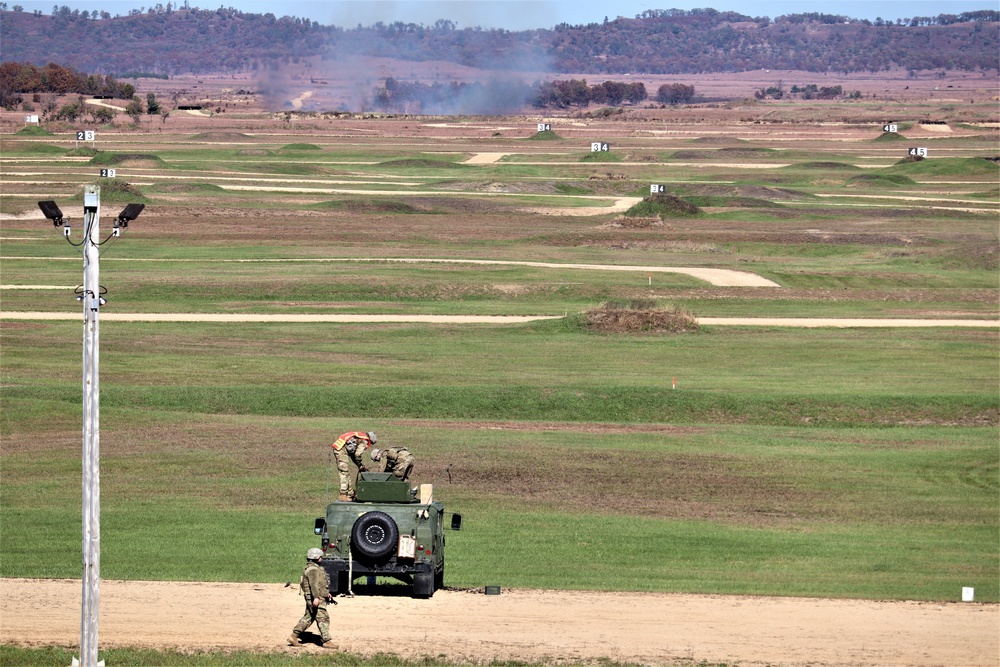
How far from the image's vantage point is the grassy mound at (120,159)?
400ft

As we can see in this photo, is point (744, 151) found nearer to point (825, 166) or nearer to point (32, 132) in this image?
point (825, 166)

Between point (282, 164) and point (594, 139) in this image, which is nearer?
point (282, 164)

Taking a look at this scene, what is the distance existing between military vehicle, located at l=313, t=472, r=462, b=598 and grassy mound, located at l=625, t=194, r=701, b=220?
229ft

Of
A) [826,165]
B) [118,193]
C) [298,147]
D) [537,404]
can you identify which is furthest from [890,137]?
[537,404]

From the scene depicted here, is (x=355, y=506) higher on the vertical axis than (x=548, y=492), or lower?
higher

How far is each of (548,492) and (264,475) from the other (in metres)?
6.29

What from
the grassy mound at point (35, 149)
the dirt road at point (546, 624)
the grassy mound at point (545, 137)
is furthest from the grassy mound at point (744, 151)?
the dirt road at point (546, 624)

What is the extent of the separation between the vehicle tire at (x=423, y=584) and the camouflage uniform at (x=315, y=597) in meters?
1.86

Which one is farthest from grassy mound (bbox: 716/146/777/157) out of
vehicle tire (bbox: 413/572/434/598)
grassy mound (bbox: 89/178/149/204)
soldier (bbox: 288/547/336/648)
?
soldier (bbox: 288/547/336/648)

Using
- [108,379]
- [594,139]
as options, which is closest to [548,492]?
[108,379]

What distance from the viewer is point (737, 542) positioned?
27234 millimetres

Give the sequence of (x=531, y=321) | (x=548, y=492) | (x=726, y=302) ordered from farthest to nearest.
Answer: (x=726, y=302)
(x=531, y=321)
(x=548, y=492)

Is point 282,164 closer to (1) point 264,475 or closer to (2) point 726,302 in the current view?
(2) point 726,302

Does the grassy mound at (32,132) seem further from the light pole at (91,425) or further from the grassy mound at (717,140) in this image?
the light pole at (91,425)
